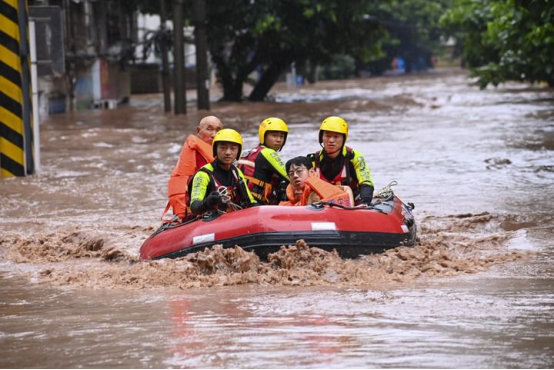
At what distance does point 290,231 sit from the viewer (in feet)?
29.2

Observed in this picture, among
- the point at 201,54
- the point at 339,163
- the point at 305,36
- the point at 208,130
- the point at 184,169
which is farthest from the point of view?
the point at 305,36

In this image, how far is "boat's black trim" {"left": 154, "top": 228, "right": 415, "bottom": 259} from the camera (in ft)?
29.1

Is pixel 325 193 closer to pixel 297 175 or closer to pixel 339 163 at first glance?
pixel 297 175

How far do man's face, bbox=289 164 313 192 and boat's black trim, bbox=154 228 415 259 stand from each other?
84 centimetres

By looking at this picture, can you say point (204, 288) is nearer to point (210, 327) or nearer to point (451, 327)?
point (210, 327)

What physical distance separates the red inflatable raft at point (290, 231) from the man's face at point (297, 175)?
0.61 m

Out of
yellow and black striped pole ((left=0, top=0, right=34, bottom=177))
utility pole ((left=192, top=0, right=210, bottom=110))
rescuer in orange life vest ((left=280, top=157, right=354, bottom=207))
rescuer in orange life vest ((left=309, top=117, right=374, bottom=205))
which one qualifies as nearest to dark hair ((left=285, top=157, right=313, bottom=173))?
rescuer in orange life vest ((left=280, top=157, right=354, bottom=207))

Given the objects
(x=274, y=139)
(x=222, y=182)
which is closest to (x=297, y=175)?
(x=274, y=139)

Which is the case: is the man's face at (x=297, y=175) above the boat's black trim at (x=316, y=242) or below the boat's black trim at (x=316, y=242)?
above

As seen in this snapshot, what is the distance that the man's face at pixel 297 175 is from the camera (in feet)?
31.8

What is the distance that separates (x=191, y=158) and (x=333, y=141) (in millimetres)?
1556

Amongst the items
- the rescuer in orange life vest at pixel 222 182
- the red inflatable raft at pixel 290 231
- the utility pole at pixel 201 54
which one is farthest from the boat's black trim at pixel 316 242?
the utility pole at pixel 201 54

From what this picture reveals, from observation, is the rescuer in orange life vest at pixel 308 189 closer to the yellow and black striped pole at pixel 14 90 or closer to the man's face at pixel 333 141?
the man's face at pixel 333 141

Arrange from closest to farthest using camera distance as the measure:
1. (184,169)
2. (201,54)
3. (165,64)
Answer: (184,169), (201,54), (165,64)
